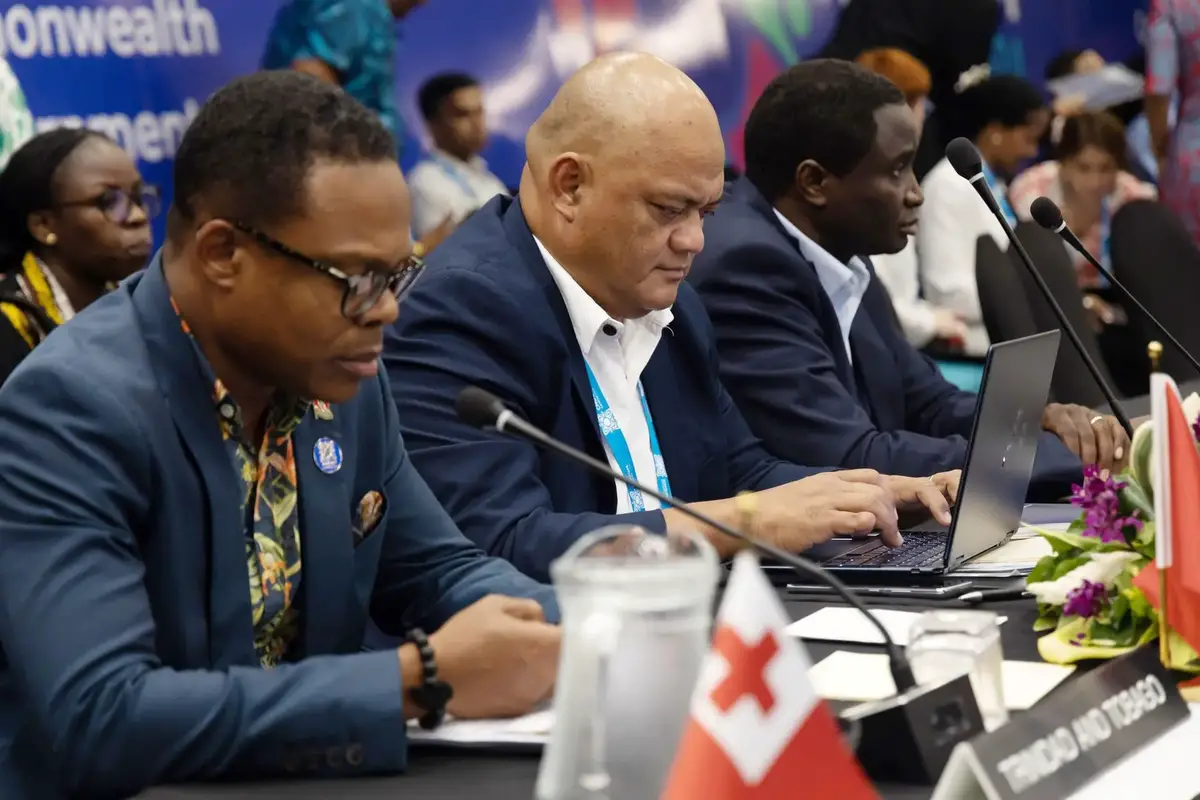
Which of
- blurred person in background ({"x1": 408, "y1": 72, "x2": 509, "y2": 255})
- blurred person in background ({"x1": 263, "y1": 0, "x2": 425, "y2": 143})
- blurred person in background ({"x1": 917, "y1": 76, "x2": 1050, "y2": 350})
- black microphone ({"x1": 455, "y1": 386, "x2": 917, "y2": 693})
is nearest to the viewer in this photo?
black microphone ({"x1": 455, "y1": 386, "x2": 917, "y2": 693})

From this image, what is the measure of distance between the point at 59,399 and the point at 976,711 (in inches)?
33.2

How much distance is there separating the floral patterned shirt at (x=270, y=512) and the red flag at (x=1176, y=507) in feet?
2.68

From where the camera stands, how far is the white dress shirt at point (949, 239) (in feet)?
17.9

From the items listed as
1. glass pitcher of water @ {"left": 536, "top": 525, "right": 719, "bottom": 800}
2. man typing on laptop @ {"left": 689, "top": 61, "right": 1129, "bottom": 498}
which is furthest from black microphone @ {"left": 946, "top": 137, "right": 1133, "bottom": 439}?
glass pitcher of water @ {"left": 536, "top": 525, "right": 719, "bottom": 800}

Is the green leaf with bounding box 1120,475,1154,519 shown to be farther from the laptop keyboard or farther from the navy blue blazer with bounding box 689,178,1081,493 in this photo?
the navy blue blazer with bounding box 689,178,1081,493

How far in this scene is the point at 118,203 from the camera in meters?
3.99

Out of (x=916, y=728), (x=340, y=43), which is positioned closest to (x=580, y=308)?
(x=916, y=728)

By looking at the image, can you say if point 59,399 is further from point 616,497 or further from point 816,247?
point 816,247

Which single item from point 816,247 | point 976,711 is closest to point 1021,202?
point 816,247

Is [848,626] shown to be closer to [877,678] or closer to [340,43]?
[877,678]

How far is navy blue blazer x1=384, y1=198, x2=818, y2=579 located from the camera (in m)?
2.17

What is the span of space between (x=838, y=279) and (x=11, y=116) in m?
2.00

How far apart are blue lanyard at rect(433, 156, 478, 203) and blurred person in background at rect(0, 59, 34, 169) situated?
4.56 feet

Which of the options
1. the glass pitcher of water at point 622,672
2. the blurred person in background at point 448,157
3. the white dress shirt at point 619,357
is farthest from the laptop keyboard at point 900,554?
the blurred person in background at point 448,157
